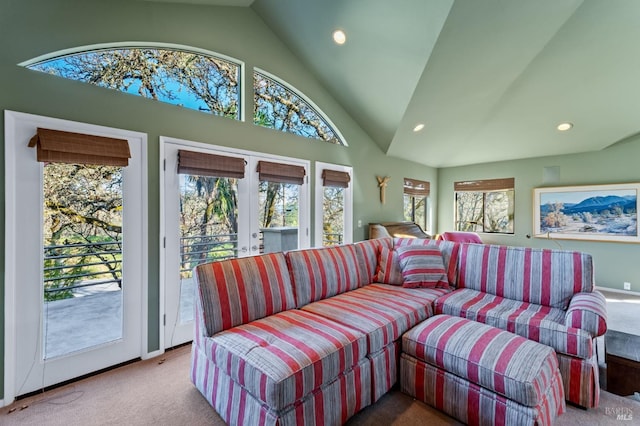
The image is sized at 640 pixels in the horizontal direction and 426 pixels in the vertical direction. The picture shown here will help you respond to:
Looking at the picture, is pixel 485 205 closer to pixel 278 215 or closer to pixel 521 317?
pixel 521 317

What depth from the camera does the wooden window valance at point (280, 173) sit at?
344 cm

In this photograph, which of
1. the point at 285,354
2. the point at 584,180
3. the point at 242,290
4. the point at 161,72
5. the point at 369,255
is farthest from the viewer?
the point at 584,180

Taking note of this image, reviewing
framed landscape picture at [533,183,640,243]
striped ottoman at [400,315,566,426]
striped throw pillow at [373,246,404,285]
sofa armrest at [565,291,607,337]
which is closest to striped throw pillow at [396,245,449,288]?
striped throw pillow at [373,246,404,285]

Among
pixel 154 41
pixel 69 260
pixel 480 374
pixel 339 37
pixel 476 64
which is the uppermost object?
pixel 339 37

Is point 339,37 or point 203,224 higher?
point 339,37

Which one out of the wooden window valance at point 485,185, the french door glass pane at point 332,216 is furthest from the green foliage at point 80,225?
the wooden window valance at point 485,185

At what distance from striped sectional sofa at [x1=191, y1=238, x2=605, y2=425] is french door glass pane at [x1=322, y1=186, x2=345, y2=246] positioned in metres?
1.61

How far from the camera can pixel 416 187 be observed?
20.2 feet

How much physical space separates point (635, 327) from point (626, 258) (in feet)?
6.33

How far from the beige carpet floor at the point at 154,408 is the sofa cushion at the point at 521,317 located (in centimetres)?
43

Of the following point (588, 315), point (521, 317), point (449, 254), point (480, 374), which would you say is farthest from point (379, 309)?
point (588, 315)

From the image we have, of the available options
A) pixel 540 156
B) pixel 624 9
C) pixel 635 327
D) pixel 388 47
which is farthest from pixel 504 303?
pixel 540 156

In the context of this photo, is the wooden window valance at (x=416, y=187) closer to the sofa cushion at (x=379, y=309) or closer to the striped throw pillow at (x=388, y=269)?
the striped throw pillow at (x=388, y=269)

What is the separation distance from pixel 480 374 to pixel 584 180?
5217 mm
